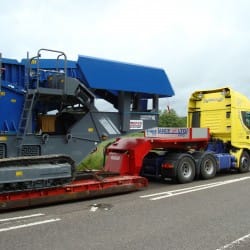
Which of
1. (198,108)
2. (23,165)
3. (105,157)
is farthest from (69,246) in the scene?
(198,108)

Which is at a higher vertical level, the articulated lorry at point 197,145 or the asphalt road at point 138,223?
the articulated lorry at point 197,145

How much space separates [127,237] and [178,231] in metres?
0.92

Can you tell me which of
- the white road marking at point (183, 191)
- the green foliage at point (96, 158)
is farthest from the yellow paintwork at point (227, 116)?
the green foliage at point (96, 158)

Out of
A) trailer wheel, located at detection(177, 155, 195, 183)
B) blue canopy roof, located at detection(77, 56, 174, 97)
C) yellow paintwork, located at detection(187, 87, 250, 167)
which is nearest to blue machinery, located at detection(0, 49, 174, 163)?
blue canopy roof, located at detection(77, 56, 174, 97)

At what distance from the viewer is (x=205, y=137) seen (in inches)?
584

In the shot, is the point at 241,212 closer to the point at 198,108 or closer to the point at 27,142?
the point at 27,142

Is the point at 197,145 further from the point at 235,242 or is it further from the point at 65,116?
the point at 235,242

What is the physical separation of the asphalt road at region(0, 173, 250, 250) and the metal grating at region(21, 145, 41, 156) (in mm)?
2158

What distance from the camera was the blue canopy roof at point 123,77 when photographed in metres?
12.5

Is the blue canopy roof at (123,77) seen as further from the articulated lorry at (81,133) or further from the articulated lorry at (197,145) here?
the articulated lorry at (197,145)

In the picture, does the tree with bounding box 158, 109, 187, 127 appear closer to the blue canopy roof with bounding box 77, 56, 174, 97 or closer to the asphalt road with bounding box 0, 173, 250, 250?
the blue canopy roof with bounding box 77, 56, 174, 97

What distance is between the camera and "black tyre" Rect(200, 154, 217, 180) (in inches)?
567

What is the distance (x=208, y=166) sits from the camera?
14.8 m

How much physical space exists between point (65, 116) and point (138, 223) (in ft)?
17.9
